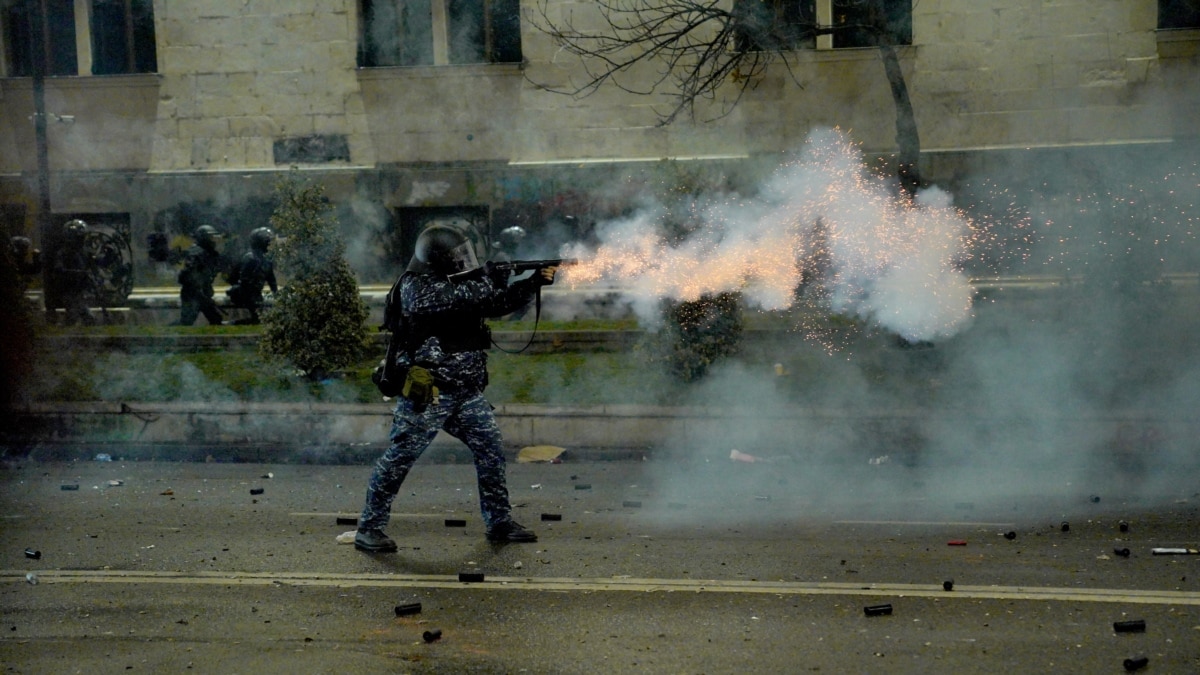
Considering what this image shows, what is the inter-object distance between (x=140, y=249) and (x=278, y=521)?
10.8 metres

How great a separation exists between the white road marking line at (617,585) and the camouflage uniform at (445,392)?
2.39 feet

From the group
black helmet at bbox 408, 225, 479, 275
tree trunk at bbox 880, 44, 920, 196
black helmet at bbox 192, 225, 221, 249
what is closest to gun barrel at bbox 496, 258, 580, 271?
black helmet at bbox 408, 225, 479, 275

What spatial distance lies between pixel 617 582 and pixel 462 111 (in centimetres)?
1168

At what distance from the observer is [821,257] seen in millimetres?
10922

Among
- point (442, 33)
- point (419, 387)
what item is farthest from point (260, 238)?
point (419, 387)

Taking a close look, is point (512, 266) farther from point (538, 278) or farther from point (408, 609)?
point (408, 609)

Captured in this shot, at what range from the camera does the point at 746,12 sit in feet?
41.4

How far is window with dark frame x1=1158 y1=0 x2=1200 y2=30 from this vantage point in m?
15.6

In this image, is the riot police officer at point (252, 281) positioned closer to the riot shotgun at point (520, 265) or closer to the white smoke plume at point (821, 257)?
the white smoke plume at point (821, 257)

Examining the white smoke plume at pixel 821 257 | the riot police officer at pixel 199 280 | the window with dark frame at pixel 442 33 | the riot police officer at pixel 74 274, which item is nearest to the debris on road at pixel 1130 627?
the white smoke plume at pixel 821 257

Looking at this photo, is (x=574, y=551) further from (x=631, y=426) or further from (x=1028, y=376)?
(x=1028, y=376)

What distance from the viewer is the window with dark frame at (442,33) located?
16.9 m

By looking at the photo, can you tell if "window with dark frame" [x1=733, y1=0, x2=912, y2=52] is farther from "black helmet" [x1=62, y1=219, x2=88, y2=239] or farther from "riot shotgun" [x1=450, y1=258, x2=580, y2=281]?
"black helmet" [x1=62, y1=219, x2=88, y2=239]

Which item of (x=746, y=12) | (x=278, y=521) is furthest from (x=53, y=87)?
(x=278, y=521)
